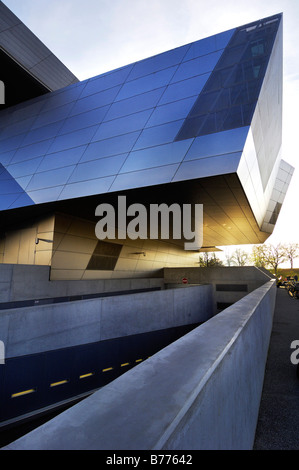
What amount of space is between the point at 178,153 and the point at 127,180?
250cm

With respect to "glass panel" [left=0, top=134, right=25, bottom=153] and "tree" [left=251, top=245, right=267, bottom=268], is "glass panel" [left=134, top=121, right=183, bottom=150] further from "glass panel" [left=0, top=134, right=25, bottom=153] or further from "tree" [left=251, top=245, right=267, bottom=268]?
"tree" [left=251, top=245, right=267, bottom=268]

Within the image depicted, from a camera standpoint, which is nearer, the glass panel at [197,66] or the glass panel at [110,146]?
the glass panel at [110,146]

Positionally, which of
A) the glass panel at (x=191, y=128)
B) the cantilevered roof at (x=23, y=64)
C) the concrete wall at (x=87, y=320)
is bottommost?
the concrete wall at (x=87, y=320)

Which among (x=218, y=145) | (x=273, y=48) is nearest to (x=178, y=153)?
(x=218, y=145)

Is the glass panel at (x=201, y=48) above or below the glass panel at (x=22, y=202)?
above

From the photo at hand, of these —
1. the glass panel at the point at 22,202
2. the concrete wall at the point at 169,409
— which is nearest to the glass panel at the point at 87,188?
the glass panel at the point at 22,202

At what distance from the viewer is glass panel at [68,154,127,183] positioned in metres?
11.6

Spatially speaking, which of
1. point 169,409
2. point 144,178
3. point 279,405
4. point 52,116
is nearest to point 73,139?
point 52,116

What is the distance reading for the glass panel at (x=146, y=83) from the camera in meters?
13.6

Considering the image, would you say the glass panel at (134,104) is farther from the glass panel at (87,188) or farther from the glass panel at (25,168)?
the glass panel at (25,168)

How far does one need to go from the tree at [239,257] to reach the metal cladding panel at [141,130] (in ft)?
243
